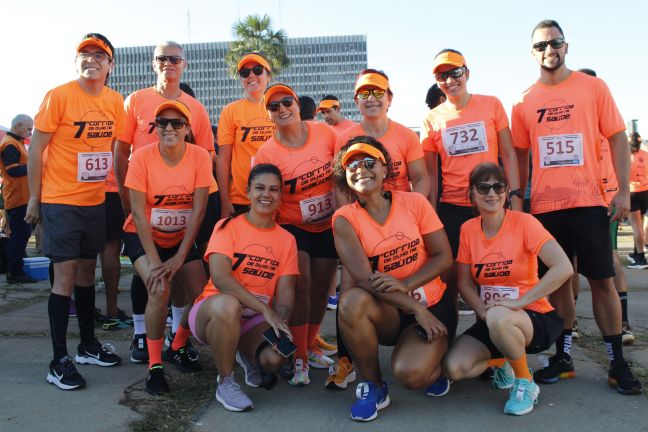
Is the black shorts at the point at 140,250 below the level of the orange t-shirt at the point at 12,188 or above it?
below

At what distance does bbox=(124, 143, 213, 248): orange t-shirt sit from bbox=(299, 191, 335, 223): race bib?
2.08 ft

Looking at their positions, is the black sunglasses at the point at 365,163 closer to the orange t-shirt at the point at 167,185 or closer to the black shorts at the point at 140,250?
the orange t-shirt at the point at 167,185

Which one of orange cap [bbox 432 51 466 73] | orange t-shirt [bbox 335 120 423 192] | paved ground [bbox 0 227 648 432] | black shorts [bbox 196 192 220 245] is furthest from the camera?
black shorts [bbox 196 192 220 245]

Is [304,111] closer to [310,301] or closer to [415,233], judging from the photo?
[310,301]

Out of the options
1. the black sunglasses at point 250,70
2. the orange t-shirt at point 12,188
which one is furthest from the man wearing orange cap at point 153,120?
the orange t-shirt at point 12,188

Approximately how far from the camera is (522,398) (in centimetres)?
290

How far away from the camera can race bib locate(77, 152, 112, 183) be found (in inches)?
142

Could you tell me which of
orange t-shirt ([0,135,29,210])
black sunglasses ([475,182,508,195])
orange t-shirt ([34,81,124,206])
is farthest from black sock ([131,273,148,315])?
orange t-shirt ([0,135,29,210])

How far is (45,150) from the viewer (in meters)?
3.66

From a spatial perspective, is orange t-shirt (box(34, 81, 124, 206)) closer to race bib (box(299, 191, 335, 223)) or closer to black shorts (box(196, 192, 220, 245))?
black shorts (box(196, 192, 220, 245))

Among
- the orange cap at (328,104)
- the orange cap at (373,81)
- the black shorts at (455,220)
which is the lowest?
the black shorts at (455,220)

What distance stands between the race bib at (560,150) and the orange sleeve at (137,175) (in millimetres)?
2389

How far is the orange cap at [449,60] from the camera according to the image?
382 cm

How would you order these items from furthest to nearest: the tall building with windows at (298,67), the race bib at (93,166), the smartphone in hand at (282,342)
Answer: the tall building with windows at (298,67), the race bib at (93,166), the smartphone in hand at (282,342)
